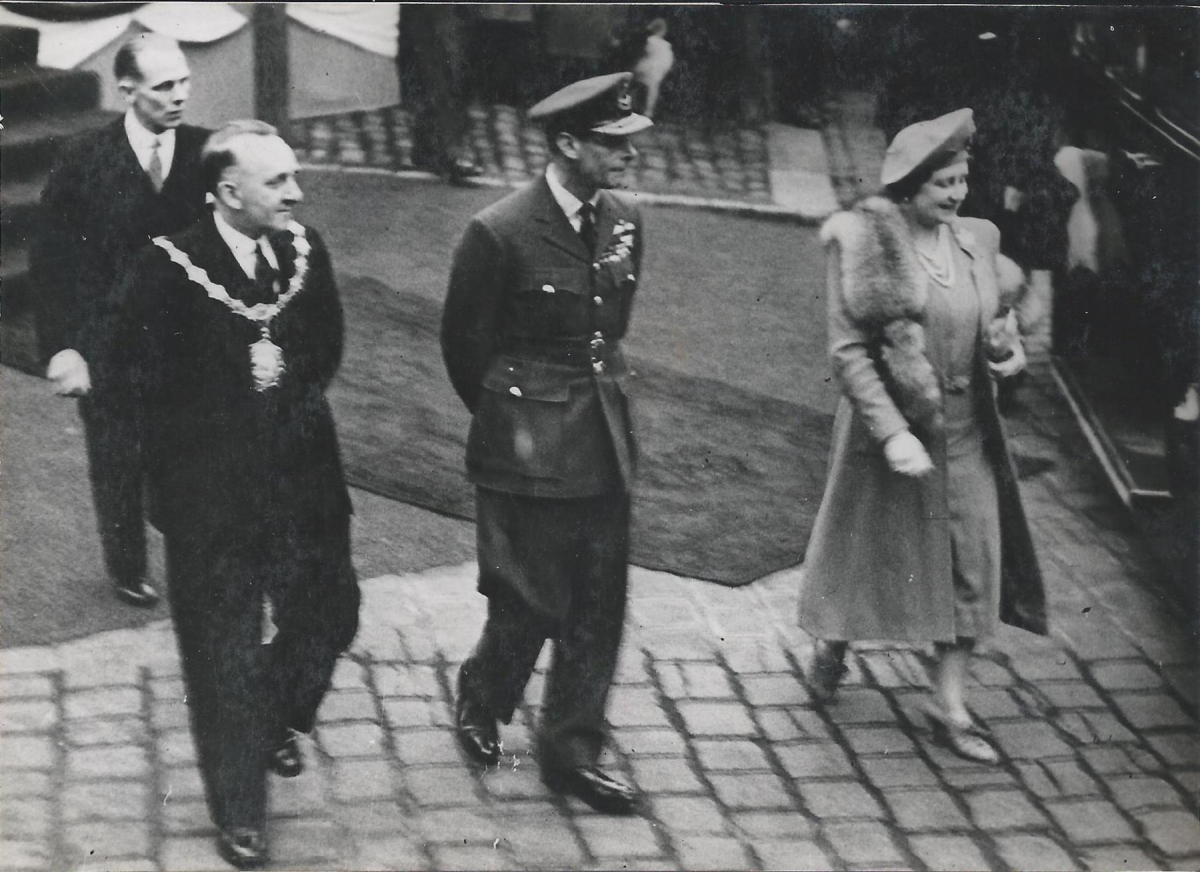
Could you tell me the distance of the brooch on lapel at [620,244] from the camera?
17.7 feet

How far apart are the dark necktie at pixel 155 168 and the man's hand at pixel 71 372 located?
63 centimetres

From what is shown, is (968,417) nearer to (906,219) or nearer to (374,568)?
(906,219)

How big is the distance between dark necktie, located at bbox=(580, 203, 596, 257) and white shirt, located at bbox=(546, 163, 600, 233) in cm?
1

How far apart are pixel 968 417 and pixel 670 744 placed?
5.03ft

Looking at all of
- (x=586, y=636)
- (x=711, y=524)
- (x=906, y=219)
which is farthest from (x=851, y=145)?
(x=586, y=636)

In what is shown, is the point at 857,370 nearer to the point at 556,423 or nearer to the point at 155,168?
the point at 556,423

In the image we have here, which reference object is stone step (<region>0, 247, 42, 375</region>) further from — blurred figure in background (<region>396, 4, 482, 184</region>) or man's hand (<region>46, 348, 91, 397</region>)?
blurred figure in background (<region>396, 4, 482, 184</region>)

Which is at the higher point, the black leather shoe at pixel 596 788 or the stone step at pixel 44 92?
the stone step at pixel 44 92

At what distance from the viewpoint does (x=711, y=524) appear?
6152 millimetres

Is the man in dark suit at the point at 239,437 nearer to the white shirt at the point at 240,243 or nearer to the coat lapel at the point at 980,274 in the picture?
the white shirt at the point at 240,243

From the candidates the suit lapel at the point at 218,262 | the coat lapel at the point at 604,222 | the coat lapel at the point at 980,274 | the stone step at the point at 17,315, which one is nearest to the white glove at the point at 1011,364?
the coat lapel at the point at 980,274

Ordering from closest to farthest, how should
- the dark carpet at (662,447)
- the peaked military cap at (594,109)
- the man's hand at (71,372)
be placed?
the peaked military cap at (594,109) → the man's hand at (71,372) → the dark carpet at (662,447)

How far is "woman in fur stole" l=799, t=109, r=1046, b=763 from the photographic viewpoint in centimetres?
561

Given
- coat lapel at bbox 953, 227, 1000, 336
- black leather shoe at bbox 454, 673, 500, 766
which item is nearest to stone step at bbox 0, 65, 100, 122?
black leather shoe at bbox 454, 673, 500, 766
